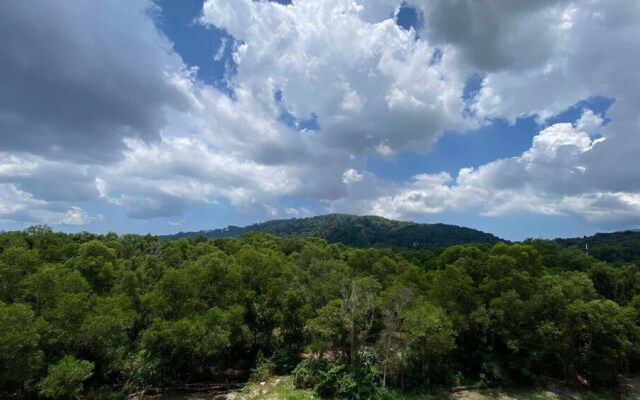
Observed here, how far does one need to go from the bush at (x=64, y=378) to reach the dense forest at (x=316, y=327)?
0.13 metres

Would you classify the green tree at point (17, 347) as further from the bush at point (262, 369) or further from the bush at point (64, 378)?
the bush at point (262, 369)

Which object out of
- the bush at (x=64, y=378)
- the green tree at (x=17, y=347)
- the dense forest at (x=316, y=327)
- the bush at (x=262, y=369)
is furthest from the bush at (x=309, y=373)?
the green tree at (x=17, y=347)

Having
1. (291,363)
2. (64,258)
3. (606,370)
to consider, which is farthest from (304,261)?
(606,370)

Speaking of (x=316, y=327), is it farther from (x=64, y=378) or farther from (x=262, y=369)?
(x=64, y=378)

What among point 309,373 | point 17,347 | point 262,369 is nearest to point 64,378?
point 17,347

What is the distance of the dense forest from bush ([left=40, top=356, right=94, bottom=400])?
0.42 ft

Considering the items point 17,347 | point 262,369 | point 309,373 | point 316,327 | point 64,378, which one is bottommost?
point 262,369

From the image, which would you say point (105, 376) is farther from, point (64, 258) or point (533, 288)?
point (533, 288)

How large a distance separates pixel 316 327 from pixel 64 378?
676 inches

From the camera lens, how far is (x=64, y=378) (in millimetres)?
23031

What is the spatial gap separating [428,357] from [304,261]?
116ft

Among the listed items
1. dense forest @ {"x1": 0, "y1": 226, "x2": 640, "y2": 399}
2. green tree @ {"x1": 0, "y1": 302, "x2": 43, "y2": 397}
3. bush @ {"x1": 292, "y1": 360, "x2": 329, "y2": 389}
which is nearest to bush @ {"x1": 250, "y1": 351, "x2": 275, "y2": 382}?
dense forest @ {"x1": 0, "y1": 226, "x2": 640, "y2": 399}

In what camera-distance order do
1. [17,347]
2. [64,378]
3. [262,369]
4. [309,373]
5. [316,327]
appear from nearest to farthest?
[17,347] < [64,378] < [316,327] < [309,373] < [262,369]

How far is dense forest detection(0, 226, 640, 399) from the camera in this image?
28.0 m
